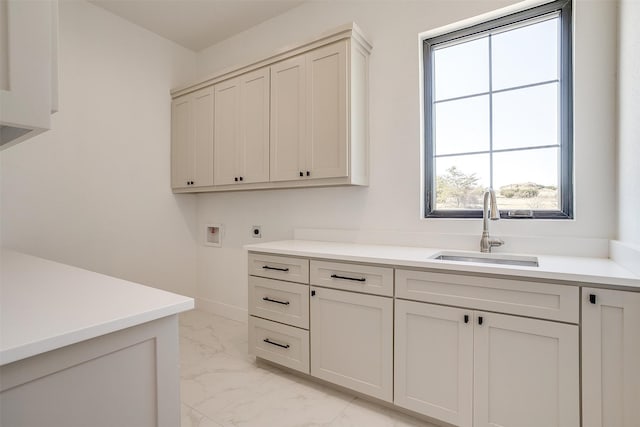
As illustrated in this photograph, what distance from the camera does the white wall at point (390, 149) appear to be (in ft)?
5.68

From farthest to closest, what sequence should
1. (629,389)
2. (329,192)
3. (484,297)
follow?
(329,192), (484,297), (629,389)

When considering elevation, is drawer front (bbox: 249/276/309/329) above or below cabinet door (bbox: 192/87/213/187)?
below

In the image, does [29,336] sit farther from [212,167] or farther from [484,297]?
[212,167]

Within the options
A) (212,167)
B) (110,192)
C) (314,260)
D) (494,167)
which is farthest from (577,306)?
(110,192)

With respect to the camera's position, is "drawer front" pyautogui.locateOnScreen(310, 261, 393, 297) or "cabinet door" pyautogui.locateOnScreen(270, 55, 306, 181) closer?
"drawer front" pyautogui.locateOnScreen(310, 261, 393, 297)

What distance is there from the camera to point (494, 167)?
210 cm

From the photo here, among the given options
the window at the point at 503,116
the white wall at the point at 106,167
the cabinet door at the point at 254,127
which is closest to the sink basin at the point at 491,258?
the window at the point at 503,116

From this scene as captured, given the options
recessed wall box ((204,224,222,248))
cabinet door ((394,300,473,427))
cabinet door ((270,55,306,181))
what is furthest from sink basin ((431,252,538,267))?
recessed wall box ((204,224,222,248))

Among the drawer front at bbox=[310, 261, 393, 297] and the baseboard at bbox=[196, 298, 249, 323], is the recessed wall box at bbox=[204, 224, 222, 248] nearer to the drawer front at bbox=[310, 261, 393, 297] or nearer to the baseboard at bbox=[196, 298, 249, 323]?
the baseboard at bbox=[196, 298, 249, 323]

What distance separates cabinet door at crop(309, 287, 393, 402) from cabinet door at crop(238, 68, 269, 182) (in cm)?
115

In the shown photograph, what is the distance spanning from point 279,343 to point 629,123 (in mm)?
2199

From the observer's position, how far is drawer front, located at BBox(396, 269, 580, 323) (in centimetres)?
134

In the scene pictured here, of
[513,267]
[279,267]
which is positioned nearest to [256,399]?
[279,267]

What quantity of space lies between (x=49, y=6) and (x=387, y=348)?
1.80 metres
